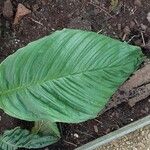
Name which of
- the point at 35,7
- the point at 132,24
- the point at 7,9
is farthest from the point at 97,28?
the point at 7,9

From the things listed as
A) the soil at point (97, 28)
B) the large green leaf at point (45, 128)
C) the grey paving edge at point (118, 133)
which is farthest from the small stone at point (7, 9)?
the grey paving edge at point (118, 133)

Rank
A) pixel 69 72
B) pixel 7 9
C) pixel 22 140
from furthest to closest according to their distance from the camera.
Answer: pixel 7 9 → pixel 22 140 → pixel 69 72

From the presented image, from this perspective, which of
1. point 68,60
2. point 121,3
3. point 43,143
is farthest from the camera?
point 121,3

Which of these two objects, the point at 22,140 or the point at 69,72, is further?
the point at 22,140

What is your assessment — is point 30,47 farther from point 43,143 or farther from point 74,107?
point 43,143

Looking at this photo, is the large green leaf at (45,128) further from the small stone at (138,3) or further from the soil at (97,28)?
the small stone at (138,3)

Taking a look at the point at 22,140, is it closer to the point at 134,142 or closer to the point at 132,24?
the point at 134,142

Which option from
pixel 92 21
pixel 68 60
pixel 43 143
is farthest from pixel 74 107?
pixel 92 21

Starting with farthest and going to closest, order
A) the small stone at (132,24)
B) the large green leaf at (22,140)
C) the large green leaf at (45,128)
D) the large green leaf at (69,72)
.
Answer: the small stone at (132,24) < the large green leaf at (45,128) < the large green leaf at (22,140) < the large green leaf at (69,72)
